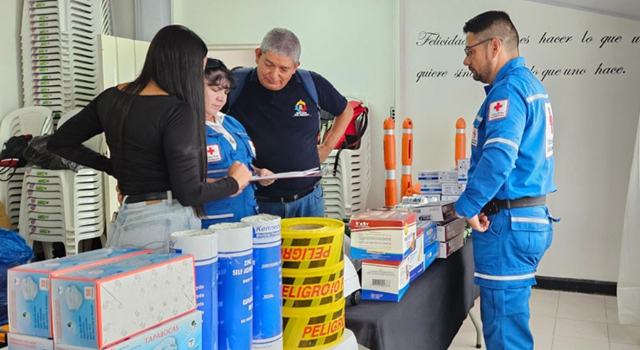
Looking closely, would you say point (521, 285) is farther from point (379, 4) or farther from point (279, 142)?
point (379, 4)

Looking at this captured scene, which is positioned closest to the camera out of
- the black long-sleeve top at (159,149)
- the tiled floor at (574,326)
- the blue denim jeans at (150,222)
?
the black long-sleeve top at (159,149)

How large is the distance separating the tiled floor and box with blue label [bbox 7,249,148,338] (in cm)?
292

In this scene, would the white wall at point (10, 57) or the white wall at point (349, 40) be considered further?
the white wall at point (349, 40)

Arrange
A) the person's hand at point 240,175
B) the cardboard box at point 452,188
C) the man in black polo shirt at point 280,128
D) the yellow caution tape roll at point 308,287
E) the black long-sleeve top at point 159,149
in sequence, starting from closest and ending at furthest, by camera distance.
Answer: the yellow caution tape roll at point 308,287 → the black long-sleeve top at point 159,149 → the person's hand at point 240,175 → the man in black polo shirt at point 280,128 → the cardboard box at point 452,188

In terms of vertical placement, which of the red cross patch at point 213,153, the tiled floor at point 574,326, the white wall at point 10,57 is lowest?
the tiled floor at point 574,326

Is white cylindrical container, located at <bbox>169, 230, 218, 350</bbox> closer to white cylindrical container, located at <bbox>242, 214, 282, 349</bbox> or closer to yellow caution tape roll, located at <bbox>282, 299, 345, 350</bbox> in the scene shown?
white cylindrical container, located at <bbox>242, 214, 282, 349</bbox>

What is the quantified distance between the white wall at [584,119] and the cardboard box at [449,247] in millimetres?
2452

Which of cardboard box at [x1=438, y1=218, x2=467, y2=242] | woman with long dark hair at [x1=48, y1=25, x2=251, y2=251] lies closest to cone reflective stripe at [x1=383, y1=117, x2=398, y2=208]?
cardboard box at [x1=438, y1=218, x2=467, y2=242]

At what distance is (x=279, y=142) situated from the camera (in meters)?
2.56

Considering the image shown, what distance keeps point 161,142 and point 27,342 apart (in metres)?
0.70

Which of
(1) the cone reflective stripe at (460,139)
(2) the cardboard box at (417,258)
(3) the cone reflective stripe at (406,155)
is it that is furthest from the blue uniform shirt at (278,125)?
(1) the cone reflective stripe at (460,139)

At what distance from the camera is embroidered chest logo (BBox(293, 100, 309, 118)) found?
8.52 feet

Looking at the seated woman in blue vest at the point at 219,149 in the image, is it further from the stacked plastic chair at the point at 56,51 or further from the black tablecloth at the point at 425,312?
the stacked plastic chair at the point at 56,51

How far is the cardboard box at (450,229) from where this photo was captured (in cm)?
231
